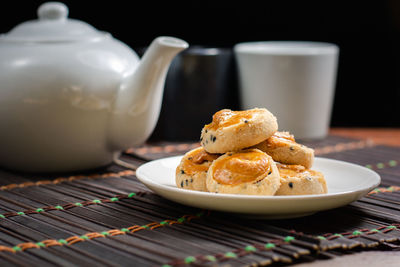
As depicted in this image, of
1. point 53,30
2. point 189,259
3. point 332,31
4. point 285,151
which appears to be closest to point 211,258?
point 189,259

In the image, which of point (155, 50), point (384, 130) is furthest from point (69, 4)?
point (384, 130)

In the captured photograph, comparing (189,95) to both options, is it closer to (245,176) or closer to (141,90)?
(141,90)

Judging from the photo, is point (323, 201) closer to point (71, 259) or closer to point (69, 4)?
point (71, 259)

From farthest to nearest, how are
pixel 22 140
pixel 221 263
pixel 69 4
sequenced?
pixel 69 4, pixel 22 140, pixel 221 263

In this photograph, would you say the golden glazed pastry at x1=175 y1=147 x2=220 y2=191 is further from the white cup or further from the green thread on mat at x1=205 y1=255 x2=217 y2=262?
the white cup

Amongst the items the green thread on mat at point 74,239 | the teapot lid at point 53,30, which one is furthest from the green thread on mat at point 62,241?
the teapot lid at point 53,30

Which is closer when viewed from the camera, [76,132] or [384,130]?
[76,132]
